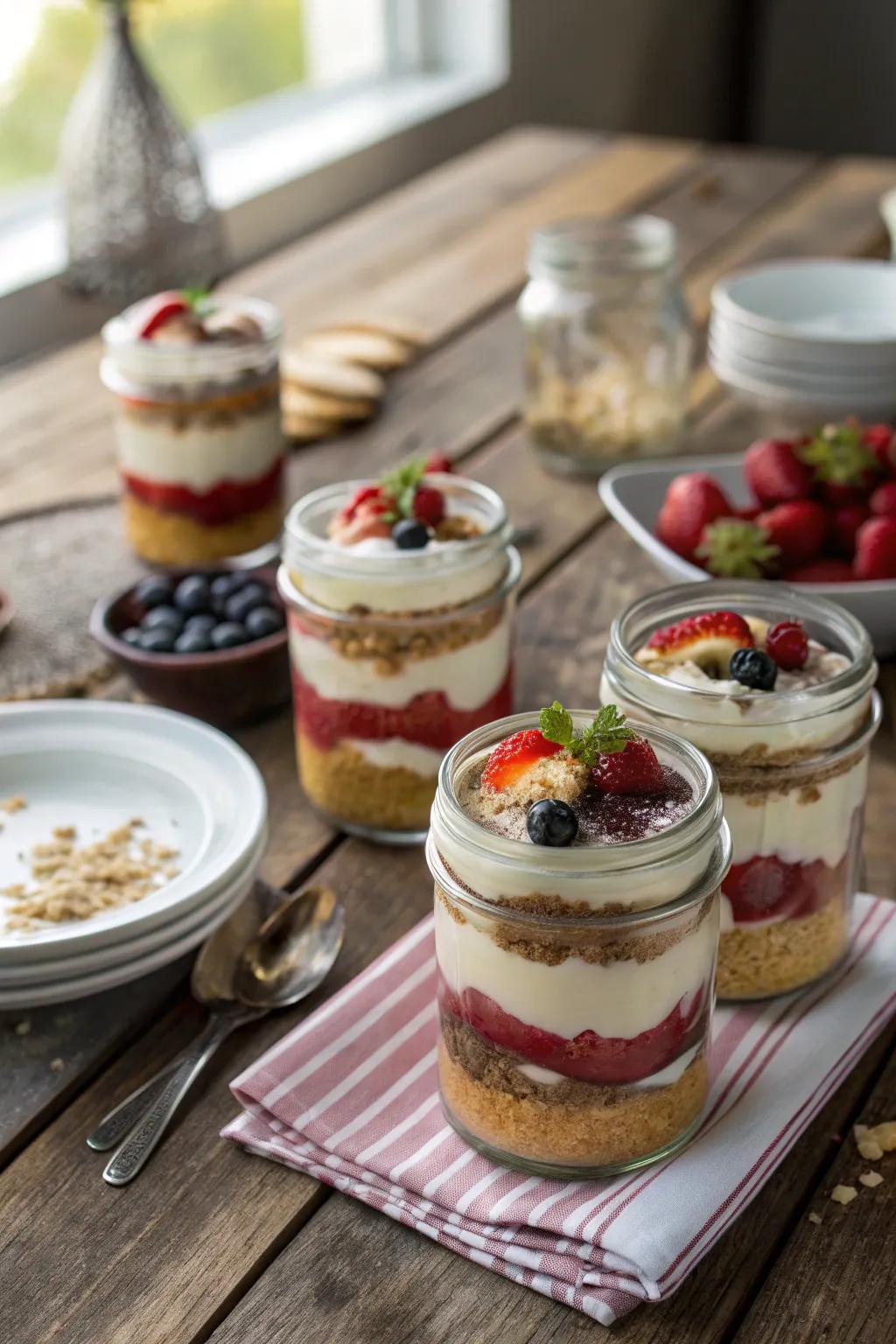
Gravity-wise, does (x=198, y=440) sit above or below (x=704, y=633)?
below

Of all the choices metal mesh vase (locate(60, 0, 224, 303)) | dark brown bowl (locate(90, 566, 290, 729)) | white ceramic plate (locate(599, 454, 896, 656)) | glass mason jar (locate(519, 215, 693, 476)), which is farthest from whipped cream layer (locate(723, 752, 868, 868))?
metal mesh vase (locate(60, 0, 224, 303))

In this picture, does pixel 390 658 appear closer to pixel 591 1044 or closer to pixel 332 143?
pixel 591 1044

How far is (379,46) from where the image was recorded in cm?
373

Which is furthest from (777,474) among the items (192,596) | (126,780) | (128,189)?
(128,189)

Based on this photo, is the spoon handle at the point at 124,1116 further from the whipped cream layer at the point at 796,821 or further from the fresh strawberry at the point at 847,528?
the fresh strawberry at the point at 847,528

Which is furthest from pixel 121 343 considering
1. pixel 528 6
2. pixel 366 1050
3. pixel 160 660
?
pixel 528 6

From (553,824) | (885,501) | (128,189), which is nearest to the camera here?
(553,824)

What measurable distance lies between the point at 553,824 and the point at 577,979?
0.28 ft

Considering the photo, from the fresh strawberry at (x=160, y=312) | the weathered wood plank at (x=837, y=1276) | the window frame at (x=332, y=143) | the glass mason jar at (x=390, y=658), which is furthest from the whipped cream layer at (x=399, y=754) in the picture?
the window frame at (x=332, y=143)

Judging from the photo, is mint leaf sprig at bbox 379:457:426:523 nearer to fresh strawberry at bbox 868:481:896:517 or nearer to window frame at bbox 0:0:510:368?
fresh strawberry at bbox 868:481:896:517

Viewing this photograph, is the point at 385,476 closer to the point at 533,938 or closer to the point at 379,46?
the point at 533,938

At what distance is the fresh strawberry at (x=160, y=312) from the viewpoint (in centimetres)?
149

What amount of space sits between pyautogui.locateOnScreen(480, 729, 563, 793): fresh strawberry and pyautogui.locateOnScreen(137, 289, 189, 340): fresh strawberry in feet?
2.64

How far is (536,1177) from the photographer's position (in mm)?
849
